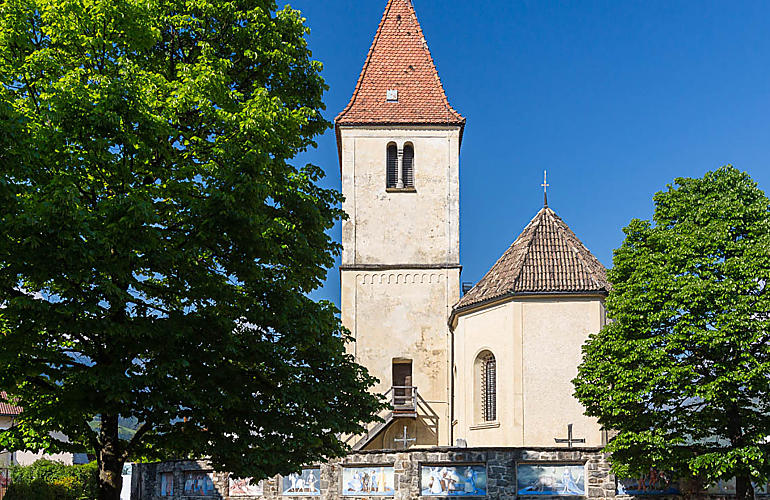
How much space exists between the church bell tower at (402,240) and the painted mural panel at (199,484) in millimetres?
9546

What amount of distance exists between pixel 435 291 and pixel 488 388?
590 centimetres

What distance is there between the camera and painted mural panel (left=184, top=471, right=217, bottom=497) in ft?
70.2

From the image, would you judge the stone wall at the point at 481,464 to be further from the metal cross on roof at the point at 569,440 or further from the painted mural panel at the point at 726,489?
the metal cross on roof at the point at 569,440

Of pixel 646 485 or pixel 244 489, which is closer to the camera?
pixel 646 485

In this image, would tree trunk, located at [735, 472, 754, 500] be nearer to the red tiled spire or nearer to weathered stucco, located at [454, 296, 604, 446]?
weathered stucco, located at [454, 296, 604, 446]

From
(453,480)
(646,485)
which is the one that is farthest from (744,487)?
(453,480)

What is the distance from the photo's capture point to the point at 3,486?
1102 inches

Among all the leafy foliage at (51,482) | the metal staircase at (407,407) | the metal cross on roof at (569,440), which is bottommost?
the leafy foliage at (51,482)

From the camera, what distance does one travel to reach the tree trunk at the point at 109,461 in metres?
12.6

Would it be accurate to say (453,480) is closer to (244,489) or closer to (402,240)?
(244,489)

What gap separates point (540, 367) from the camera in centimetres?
2591

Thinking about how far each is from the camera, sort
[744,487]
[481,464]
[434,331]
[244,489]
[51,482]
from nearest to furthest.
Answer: [744,487], [481,464], [244,489], [51,482], [434,331]

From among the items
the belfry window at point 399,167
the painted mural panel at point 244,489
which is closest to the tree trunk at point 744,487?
the painted mural panel at point 244,489

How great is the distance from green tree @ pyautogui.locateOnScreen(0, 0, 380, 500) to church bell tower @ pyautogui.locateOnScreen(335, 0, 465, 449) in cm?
1725
